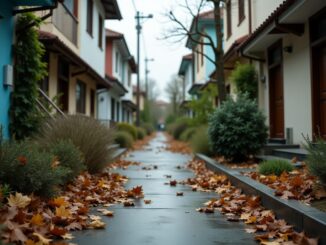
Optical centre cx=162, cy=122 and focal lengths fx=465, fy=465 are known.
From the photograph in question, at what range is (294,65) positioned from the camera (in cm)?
1170

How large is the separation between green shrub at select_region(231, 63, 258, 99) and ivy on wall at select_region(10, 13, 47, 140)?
7.54 meters

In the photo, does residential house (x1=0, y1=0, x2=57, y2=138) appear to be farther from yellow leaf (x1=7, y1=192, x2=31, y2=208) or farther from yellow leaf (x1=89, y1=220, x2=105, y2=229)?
yellow leaf (x1=89, y1=220, x2=105, y2=229)

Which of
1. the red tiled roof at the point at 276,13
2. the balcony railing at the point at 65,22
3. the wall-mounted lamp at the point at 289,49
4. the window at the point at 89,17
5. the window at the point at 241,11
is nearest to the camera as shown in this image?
the red tiled roof at the point at 276,13

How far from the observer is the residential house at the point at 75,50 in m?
13.2

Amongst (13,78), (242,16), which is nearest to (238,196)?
(13,78)

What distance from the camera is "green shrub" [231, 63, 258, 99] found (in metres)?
15.3

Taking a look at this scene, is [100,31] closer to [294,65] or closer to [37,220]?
[294,65]

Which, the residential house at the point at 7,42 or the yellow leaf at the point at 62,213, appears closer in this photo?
the yellow leaf at the point at 62,213

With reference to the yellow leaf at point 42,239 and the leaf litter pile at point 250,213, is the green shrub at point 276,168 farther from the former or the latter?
the yellow leaf at point 42,239

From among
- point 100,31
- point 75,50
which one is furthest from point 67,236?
point 100,31

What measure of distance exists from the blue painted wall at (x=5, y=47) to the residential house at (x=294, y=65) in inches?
220

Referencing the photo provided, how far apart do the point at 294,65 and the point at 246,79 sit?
3.78 meters

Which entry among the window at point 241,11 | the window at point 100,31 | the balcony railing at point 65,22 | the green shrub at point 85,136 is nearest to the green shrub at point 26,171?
the green shrub at point 85,136

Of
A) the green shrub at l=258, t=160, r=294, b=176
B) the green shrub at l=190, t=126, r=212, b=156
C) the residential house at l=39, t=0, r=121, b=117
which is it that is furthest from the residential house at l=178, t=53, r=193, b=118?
the green shrub at l=258, t=160, r=294, b=176
